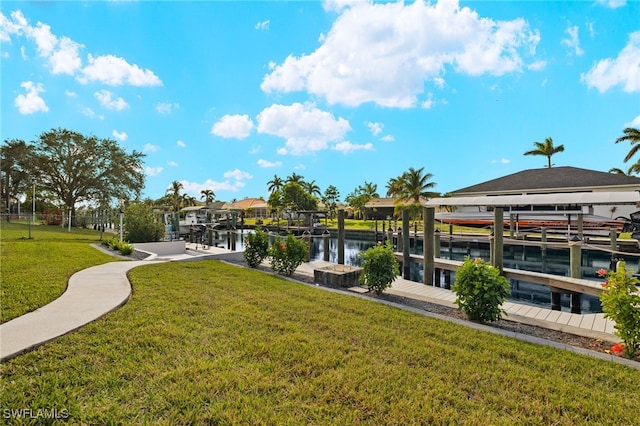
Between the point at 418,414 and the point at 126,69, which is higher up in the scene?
the point at 126,69

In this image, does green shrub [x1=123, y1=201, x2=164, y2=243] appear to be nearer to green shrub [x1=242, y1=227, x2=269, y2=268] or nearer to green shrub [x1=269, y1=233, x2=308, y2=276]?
green shrub [x1=242, y1=227, x2=269, y2=268]

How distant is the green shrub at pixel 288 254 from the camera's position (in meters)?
8.34

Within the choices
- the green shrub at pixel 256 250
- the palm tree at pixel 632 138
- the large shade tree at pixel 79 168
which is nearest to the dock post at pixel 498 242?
the green shrub at pixel 256 250

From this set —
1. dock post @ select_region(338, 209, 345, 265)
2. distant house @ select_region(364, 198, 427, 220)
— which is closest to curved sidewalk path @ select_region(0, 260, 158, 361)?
dock post @ select_region(338, 209, 345, 265)

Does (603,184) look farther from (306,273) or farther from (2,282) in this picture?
(2,282)

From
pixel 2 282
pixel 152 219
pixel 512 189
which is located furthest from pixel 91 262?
pixel 512 189

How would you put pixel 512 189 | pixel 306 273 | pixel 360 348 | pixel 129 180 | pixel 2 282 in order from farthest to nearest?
1. pixel 129 180
2. pixel 512 189
3. pixel 306 273
4. pixel 2 282
5. pixel 360 348

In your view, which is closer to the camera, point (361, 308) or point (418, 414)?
point (418, 414)

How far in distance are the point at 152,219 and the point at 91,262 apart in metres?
6.65

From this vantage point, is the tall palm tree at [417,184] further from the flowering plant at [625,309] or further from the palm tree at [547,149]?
the flowering plant at [625,309]

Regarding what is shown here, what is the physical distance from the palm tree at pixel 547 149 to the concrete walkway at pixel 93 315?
3558 cm

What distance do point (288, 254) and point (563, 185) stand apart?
24138 millimetres

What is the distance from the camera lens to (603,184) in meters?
21.9

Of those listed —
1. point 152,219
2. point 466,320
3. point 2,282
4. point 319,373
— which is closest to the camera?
point 319,373
